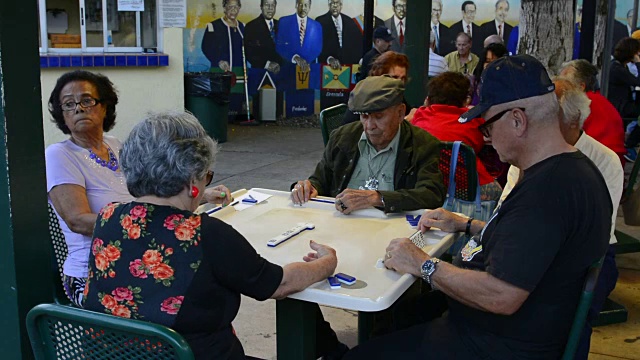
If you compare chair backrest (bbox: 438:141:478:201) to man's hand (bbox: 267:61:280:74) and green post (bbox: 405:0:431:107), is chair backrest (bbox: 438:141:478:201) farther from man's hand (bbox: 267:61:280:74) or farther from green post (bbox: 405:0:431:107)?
man's hand (bbox: 267:61:280:74)

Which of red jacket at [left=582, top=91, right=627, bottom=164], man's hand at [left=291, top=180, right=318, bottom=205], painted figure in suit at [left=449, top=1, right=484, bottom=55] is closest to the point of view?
man's hand at [left=291, top=180, right=318, bottom=205]

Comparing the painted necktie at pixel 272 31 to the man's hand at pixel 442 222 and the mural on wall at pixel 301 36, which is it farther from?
the man's hand at pixel 442 222

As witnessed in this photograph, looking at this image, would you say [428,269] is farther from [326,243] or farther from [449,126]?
[449,126]

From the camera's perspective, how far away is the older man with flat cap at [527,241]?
226 centimetres

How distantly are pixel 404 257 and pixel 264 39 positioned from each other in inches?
462

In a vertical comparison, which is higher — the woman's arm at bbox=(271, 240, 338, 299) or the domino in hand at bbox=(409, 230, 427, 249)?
the woman's arm at bbox=(271, 240, 338, 299)

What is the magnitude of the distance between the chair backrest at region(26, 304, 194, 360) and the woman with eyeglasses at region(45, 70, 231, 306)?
105cm

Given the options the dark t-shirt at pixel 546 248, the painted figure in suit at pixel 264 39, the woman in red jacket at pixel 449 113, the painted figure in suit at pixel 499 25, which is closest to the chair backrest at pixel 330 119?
the woman in red jacket at pixel 449 113

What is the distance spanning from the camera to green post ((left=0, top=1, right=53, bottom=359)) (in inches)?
87.0

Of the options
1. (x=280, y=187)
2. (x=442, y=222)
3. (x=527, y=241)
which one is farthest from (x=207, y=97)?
(x=527, y=241)

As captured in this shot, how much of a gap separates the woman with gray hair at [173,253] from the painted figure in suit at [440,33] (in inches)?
530

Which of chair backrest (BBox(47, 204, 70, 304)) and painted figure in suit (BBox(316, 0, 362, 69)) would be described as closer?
chair backrest (BBox(47, 204, 70, 304))

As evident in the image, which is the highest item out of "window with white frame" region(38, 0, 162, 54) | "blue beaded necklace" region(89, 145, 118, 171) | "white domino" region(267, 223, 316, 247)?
"window with white frame" region(38, 0, 162, 54)

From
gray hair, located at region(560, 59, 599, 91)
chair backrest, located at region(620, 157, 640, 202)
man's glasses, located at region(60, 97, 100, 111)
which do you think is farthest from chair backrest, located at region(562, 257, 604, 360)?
chair backrest, located at region(620, 157, 640, 202)
